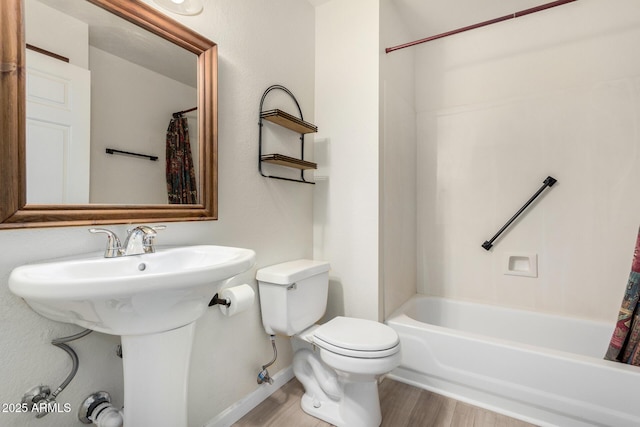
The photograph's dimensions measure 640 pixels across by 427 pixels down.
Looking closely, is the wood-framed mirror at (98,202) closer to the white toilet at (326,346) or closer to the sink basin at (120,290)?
the sink basin at (120,290)

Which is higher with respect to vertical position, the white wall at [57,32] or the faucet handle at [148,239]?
the white wall at [57,32]

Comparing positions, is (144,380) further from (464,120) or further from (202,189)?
(464,120)

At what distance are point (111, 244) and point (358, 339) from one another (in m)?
1.04

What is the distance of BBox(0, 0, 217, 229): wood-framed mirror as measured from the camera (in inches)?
32.7

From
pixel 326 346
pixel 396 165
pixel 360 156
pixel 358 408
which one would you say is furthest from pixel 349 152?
pixel 358 408

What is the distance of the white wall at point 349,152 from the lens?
1846 mm

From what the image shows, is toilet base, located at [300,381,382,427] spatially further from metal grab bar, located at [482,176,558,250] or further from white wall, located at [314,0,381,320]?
metal grab bar, located at [482,176,558,250]

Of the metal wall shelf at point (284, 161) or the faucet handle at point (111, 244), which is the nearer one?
the faucet handle at point (111, 244)

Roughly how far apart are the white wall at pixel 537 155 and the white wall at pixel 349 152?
2.55 ft

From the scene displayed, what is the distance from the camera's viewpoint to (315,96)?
6.82 ft

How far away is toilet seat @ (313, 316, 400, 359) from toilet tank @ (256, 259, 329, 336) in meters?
0.15

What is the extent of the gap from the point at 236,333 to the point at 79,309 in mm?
863

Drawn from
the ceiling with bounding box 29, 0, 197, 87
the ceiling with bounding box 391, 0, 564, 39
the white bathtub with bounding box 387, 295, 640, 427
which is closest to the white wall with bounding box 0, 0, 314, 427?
the ceiling with bounding box 29, 0, 197, 87

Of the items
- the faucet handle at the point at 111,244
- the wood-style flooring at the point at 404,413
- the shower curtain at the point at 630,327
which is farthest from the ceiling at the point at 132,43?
the shower curtain at the point at 630,327
